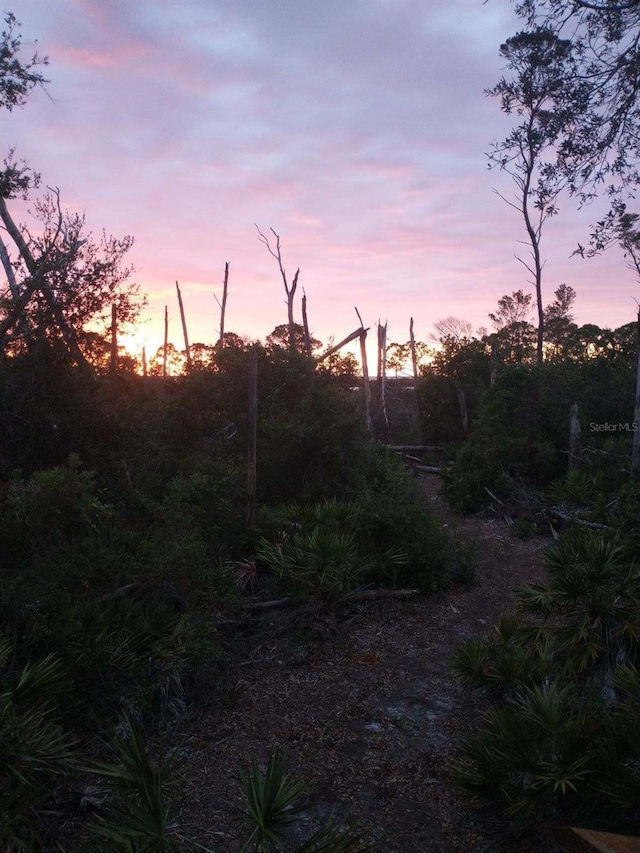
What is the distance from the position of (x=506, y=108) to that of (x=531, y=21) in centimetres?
1394

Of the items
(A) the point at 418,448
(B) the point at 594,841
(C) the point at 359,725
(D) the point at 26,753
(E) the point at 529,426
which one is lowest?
(C) the point at 359,725

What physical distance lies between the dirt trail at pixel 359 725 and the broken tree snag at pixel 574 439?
6374mm

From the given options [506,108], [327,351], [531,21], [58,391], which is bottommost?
[58,391]

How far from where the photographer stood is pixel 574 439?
14930 mm

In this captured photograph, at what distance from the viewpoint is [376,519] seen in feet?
30.7

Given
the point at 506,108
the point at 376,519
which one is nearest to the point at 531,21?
the point at 376,519

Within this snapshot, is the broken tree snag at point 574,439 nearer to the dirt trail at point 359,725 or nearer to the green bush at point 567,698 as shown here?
the dirt trail at point 359,725

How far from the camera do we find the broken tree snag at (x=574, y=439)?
14617 millimetres

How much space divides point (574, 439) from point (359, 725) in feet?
34.1

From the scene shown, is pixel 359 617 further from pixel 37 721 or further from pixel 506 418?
pixel 506 418

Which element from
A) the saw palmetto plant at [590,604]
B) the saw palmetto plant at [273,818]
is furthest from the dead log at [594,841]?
the saw palmetto plant at [590,604]

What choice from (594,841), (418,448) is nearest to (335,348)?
(418,448)

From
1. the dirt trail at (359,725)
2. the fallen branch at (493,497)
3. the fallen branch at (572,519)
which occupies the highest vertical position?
the fallen branch at (493,497)

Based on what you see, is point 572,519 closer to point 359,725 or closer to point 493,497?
point 493,497
